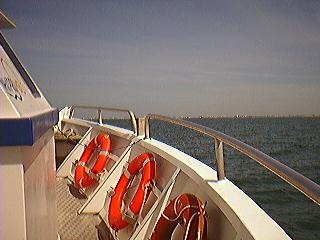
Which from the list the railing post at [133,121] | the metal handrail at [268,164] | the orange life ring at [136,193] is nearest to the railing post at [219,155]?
the metal handrail at [268,164]

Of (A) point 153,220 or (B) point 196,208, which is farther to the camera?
(A) point 153,220

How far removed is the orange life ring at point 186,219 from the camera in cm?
188

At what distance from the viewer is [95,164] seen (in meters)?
4.60

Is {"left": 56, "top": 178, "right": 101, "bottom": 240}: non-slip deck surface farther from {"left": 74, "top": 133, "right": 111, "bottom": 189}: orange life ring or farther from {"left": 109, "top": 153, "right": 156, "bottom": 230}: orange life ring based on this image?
{"left": 109, "top": 153, "right": 156, "bottom": 230}: orange life ring

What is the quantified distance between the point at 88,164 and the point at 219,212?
11.2 ft

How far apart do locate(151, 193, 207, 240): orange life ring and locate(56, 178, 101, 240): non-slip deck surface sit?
4.96 ft

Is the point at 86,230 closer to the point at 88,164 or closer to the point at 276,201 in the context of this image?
the point at 88,164

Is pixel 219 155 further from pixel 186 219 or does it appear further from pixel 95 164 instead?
pixel 95 164

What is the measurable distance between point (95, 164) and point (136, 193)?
1609 mm

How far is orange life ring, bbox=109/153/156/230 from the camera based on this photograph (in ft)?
10.1

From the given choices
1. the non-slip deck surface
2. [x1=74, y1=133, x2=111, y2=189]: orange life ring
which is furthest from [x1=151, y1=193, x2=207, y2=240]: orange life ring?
[x1=74, y1=133, x2=111, y2=189]: orange life ring

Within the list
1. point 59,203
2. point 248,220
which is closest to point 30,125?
point 248,220

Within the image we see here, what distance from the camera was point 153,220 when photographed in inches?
109

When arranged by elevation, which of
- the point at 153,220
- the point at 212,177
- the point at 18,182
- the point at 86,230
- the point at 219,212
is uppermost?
the point at 18,182
